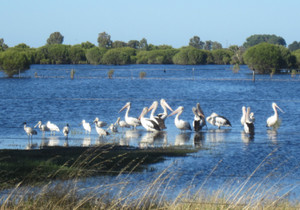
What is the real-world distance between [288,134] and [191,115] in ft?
35.3

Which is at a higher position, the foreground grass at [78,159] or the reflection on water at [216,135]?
the foreground grass at [78,159]

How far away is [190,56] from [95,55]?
26.6 metres

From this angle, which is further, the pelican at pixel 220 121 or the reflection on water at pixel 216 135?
the pelican at pixel 220 121

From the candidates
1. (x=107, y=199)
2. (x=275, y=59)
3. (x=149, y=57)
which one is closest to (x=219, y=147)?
(x=107, y=199)

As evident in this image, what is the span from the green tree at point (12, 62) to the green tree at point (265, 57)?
36.6 meters

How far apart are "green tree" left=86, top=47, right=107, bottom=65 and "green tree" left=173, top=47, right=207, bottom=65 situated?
821 inches

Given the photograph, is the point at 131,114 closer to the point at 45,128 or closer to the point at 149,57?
the point at 45,128

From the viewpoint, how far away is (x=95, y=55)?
16925cm

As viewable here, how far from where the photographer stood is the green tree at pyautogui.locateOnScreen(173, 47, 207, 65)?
16100cm

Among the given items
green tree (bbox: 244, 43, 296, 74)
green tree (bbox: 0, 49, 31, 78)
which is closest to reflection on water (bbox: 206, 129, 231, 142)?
green tree (bbox: 0, 49, 31, 78)

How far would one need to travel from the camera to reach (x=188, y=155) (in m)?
16.9

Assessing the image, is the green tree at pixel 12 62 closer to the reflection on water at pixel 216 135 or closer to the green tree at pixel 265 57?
the green tree at pixel 265 57

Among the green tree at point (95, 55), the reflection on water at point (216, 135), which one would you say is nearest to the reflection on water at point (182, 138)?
the reflection on water at point (216, 135)

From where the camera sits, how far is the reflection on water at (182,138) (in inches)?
787
